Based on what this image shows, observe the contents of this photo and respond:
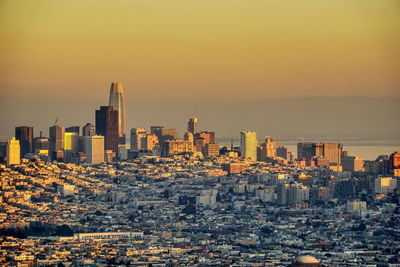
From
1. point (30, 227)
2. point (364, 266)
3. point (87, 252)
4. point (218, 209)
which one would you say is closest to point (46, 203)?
point (218, 209)

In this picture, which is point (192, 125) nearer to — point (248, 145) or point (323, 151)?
point (248, 145)

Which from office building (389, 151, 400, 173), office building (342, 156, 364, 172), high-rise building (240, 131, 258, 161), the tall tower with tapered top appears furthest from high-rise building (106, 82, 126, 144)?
office building (389, 151, 400, 173)

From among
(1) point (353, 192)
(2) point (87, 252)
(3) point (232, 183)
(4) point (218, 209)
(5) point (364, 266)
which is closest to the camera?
(5) point (364, 266)

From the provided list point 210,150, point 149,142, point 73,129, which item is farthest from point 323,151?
point 73,129

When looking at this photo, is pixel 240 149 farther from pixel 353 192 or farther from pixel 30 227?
pixel 30 227

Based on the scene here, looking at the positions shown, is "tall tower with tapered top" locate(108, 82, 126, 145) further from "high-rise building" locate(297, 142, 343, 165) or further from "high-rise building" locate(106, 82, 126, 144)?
"high-rise building" locate(297, 142, 343, 165)

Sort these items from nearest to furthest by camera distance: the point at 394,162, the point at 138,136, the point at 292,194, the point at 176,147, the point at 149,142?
the point at 292,194, the point at 394,162, the point at 176,147, the point at 149,142, the point at 138,136

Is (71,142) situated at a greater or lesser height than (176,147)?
greater

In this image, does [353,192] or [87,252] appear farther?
[353,192]
